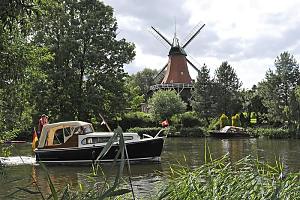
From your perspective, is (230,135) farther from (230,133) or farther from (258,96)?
(258,96)

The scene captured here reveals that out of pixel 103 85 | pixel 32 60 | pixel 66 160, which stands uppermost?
pixel 103 85

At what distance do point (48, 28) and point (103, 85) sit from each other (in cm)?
623

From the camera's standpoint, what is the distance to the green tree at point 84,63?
36000 mm

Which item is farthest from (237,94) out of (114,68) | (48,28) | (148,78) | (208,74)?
(148,78)

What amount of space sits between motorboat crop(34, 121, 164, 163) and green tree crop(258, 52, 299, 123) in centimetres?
2948

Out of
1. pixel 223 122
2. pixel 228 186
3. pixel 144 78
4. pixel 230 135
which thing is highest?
pixel 144 78

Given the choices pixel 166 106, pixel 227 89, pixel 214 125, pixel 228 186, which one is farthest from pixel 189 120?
pixel 228 186

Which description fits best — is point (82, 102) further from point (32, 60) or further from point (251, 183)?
point (251, 183)

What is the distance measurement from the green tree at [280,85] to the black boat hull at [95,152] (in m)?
29.3

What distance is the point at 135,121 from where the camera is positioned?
159 feet

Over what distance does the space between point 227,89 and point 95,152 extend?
127ft

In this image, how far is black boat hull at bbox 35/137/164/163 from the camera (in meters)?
19.8

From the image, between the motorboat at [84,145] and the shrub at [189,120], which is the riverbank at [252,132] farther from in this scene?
the motorboat at [84,145]

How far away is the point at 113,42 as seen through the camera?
3791cm
